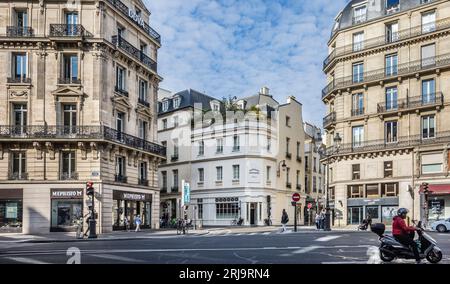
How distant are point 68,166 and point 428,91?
1860 centimetres

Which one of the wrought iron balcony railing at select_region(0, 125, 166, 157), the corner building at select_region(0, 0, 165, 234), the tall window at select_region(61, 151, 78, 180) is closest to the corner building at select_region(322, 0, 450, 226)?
the corner building at select_region(0, 0, 165, 234)

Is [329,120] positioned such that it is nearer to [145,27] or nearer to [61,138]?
[145,27]

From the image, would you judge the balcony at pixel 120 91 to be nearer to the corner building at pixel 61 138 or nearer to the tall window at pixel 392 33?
the corner building at pixel 61 138

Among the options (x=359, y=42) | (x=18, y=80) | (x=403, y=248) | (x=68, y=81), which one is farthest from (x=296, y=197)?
(x=68, y=81)

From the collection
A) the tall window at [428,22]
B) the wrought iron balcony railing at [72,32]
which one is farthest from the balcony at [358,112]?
the wrought iron balcony railing at [72,32]

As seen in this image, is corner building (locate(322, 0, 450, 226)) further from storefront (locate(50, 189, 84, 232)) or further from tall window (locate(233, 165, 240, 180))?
storefront (locate(50, 189, 84, 232))

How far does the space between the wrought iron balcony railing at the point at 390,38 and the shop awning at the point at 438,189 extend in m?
1.29

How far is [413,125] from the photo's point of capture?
3.78 m

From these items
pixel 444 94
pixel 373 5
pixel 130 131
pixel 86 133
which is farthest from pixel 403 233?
pixel 130 131

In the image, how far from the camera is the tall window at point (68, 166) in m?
19.6

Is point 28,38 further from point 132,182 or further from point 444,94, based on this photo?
point 444,94

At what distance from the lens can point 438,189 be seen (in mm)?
3541

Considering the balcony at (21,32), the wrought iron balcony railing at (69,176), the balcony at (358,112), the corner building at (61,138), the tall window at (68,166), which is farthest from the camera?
the tall window at (68,166)
